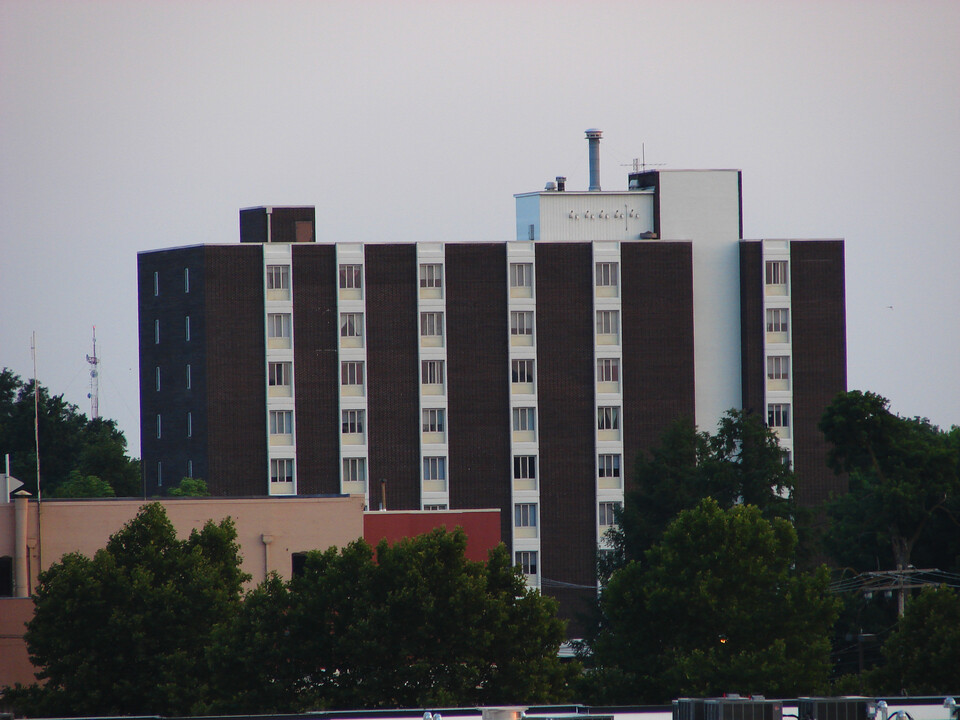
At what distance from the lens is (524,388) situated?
120 m

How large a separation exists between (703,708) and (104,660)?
29378 mm

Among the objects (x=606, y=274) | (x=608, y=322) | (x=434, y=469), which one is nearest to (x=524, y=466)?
(x=434, y=469)

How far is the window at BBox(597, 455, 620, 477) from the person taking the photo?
4742 inches

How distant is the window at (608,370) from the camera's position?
396 feet

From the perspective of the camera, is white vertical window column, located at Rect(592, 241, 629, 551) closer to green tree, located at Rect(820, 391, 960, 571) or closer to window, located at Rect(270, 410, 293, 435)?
window, located at Rect(270, 410, 293, 435)

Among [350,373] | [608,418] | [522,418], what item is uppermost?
[350,373]

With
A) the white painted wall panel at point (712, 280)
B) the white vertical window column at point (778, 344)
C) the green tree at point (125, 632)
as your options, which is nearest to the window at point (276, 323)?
the white painted wall panel at point (712, 280)

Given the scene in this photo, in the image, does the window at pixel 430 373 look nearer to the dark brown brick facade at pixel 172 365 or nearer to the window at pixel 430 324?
the window at pixel 430 324

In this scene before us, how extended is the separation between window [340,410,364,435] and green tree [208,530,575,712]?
58.0 meters

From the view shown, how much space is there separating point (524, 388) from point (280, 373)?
17.0 m

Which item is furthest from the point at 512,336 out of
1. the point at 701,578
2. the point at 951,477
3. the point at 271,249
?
the point at 701,578

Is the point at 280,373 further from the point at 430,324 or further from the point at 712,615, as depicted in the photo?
the point at 712,615

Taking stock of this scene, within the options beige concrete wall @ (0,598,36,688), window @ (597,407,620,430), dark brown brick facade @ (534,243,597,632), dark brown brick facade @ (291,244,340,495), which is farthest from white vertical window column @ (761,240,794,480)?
beige concrete wall @ (0,598,36,688)

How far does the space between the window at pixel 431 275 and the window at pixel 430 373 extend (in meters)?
5.35
